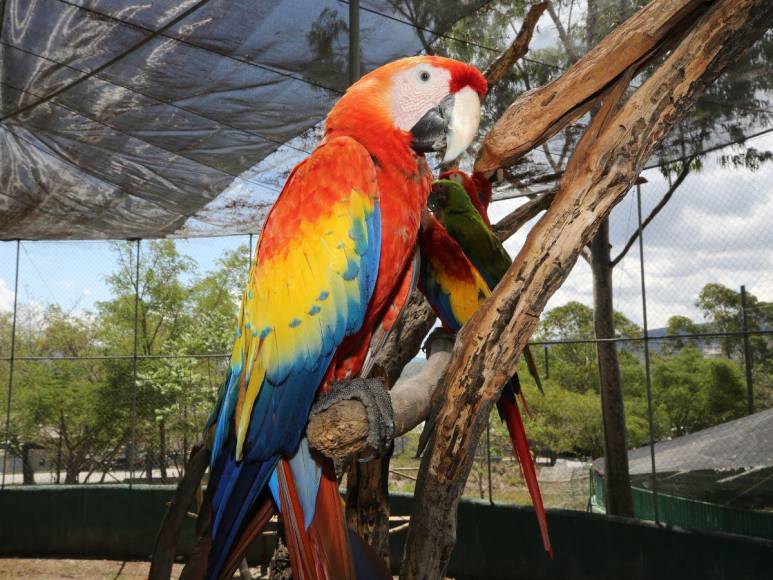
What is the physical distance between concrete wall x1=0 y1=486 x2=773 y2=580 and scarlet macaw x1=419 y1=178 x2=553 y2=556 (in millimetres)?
2814

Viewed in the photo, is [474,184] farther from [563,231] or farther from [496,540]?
[496,540]

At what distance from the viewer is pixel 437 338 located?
6.73 ft

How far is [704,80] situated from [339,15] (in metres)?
2.21

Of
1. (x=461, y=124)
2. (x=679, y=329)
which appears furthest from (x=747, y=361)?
(x=461, y=124)

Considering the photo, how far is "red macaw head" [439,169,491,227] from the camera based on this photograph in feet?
7.72

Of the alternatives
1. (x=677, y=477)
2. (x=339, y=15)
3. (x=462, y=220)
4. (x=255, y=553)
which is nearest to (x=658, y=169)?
(x=677, y=477)

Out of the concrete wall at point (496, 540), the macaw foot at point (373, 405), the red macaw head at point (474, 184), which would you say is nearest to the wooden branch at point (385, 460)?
the macaw foot at point (373, 405)

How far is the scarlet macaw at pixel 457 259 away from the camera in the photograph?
2.01m

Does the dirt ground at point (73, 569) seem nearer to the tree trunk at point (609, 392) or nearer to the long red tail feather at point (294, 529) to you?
the tree trunk at point (609, 392)

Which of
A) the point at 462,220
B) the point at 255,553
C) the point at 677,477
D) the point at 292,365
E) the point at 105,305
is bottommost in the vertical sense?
the point at 255,553

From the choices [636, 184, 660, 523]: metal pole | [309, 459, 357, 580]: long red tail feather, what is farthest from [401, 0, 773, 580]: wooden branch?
[636, 184, 660, 523]: metal pole

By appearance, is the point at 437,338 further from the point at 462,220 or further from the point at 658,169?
the point at 658,169

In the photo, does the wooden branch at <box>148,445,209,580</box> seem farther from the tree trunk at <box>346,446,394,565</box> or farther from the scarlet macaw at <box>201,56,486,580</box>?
the tree trunk at <box>346,446,394,565</box>

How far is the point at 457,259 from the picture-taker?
2.05 meters
